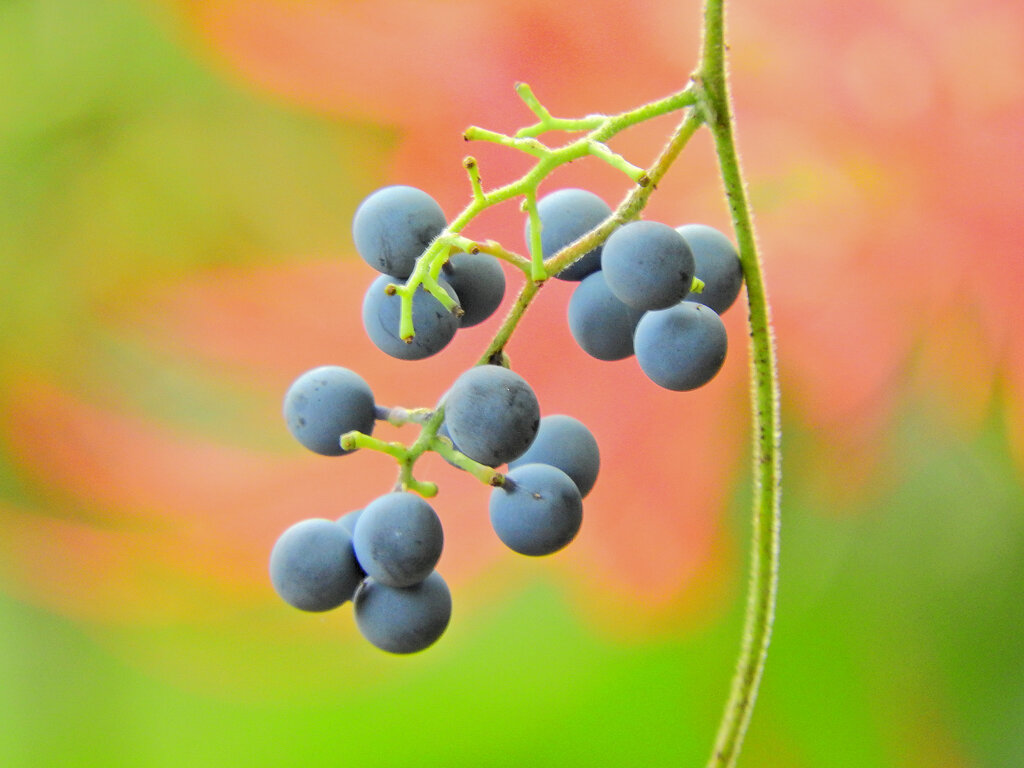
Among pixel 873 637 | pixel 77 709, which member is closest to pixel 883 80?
pixel 873 637

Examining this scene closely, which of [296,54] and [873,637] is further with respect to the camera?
[296,54]

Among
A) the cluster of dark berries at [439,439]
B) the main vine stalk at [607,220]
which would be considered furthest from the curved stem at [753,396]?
the cluster of dark berries at [439,439]

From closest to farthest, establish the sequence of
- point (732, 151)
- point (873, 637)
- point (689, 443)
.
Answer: point (732, 151)
point (873, 637)
point (689, 443)

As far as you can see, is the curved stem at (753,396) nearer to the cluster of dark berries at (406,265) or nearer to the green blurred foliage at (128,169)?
the cluster of dark berries at (406,265)

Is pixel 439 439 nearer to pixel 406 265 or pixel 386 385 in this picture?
pixel 406 265

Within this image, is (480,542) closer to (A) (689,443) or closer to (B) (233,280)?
(A) (689,443)

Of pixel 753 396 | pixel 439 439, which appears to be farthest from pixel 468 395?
pixel 753 396
